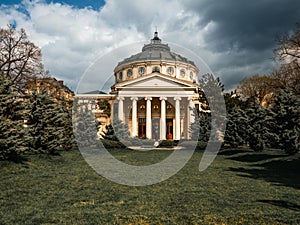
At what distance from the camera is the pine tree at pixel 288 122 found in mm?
16555

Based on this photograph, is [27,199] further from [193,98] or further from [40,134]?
[193,98]

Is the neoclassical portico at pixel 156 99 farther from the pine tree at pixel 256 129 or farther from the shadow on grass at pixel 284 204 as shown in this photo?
the shadow on grass at pixel 284 204

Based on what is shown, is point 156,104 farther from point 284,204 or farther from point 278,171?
point 284,204

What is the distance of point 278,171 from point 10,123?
44.3ft

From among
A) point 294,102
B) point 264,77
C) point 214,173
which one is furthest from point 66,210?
point 264,77

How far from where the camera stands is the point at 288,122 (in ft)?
55.8

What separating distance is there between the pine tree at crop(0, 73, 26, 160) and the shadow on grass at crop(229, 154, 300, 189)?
35.2 feet

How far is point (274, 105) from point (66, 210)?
14.6 m

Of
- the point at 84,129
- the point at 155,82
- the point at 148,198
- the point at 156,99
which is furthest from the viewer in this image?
the point at 156,99

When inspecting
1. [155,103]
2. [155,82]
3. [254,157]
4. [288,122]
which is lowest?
[254,157]

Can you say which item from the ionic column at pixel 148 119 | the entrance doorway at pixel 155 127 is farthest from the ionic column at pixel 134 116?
the entrance doorway at pixel 155 127

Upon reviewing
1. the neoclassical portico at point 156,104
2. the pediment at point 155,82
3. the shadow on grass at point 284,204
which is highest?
the pediment at point 155,82

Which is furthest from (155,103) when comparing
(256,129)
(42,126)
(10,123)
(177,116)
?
(10,123)

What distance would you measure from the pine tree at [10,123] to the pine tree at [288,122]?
13938 mm
